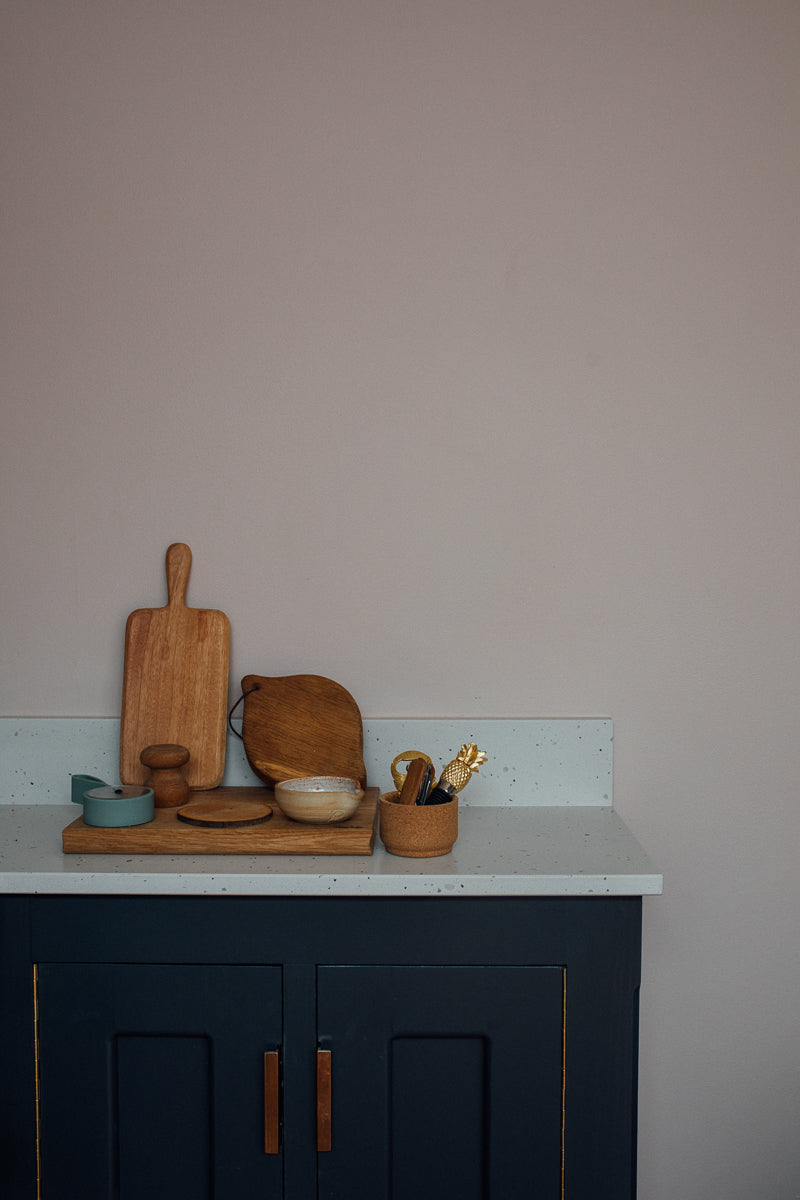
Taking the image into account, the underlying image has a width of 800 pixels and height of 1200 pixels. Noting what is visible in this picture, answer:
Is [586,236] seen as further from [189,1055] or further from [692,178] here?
[189,1055]

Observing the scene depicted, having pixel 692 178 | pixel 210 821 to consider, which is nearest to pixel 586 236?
pixel 692 178

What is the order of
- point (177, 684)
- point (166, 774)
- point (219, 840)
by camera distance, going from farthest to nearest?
point (177, 684), point (166, 774), point (219, 840)

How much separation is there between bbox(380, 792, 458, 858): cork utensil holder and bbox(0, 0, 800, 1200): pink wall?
395 mm

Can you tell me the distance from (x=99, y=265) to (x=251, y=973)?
140 cm

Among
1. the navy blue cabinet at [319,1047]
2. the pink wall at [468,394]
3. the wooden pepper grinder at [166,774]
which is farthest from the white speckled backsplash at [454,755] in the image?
the navy blue cabinet at [319,1047]

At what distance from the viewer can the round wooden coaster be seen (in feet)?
4.97

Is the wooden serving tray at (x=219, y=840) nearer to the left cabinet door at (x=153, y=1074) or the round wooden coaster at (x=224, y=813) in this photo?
the round wooden coaster at (x=224, y=813)

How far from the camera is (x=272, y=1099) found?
54.3 inches

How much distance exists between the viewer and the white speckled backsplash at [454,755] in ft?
5.96

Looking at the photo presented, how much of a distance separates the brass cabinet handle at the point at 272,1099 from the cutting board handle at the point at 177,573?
87 cm

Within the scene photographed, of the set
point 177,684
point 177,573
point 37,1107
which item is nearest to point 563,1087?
point 37,1107

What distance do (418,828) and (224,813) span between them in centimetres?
35

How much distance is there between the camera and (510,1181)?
139 centimetres

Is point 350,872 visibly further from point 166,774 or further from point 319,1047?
point 166,774
